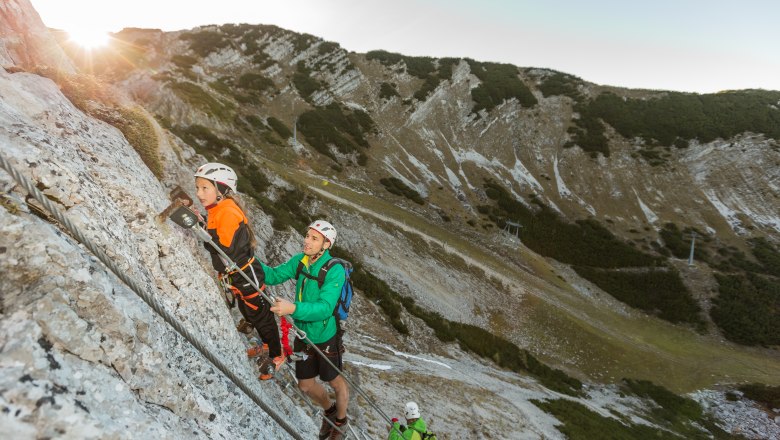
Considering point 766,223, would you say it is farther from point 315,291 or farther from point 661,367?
point 315,291

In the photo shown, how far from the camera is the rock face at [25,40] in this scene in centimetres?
1052

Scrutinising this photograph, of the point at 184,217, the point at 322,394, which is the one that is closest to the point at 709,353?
the point at 322,394

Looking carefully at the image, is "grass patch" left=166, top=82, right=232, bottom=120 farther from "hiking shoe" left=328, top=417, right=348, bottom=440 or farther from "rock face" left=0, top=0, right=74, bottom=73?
"hiking shoe" left=328, top=417, right=348, bottom=440

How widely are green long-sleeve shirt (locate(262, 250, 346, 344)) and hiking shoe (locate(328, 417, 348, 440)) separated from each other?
237 centimetres

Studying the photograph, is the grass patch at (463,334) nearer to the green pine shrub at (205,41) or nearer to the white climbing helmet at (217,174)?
the white climbing helmet at (217,174)

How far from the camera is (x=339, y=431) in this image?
786 cm

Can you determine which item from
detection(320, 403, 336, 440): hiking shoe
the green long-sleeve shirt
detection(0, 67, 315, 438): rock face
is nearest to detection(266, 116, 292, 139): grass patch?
detection(0, 67, 315, 438): rock face

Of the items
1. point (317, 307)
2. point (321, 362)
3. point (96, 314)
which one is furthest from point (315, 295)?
point (96, 314)

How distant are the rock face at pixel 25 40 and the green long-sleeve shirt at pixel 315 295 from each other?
9.51 metres

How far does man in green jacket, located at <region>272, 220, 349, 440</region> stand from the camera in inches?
238

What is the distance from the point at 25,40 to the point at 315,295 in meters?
13.7

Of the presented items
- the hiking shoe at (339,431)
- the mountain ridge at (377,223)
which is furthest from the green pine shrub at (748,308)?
the hiking shoe at (339,431)

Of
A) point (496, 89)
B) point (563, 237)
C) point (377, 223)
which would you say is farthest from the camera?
point (496, 89)

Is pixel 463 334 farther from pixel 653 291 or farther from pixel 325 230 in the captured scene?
pixel 653 291
